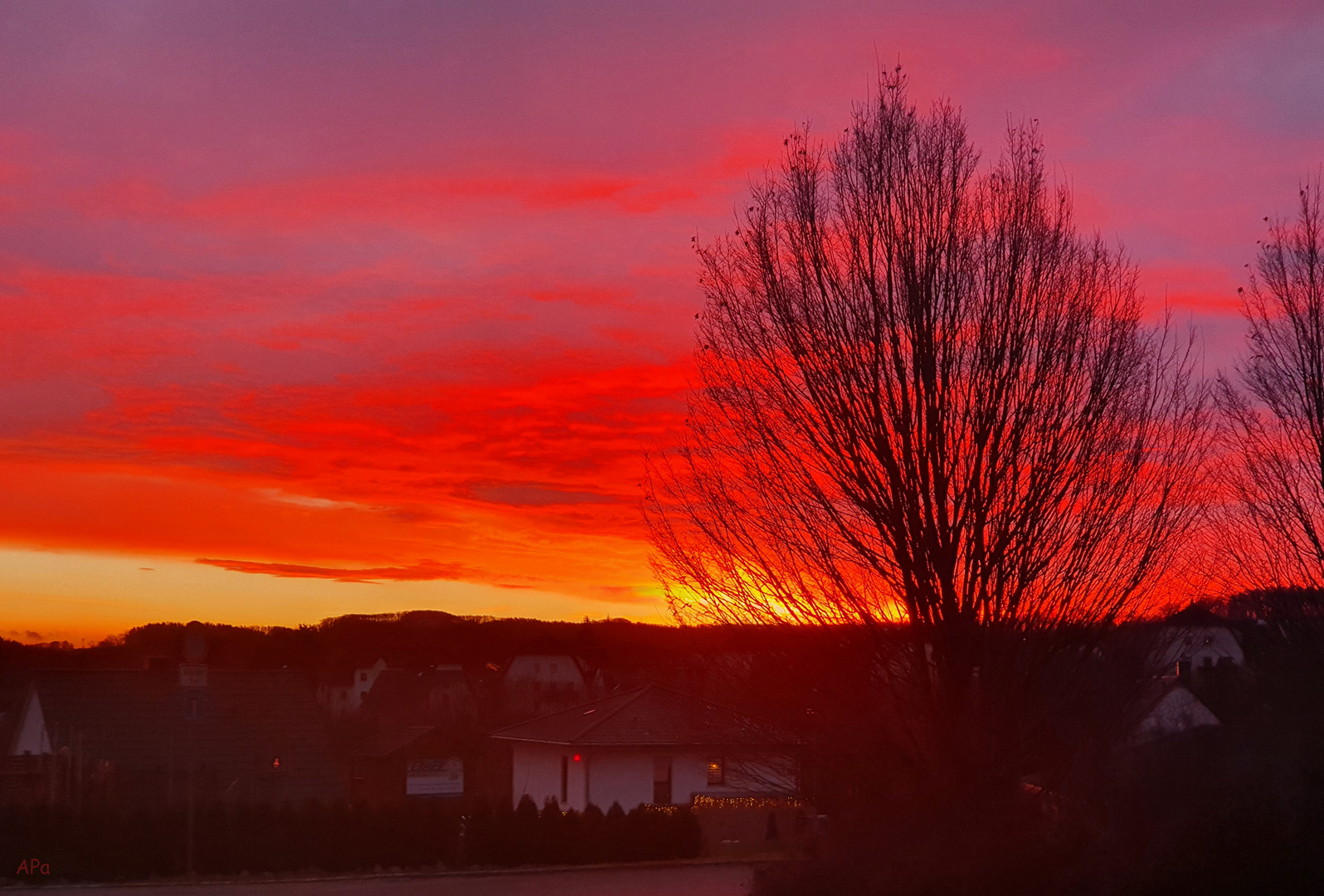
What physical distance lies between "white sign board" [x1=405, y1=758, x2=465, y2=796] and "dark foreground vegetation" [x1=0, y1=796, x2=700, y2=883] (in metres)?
13.6

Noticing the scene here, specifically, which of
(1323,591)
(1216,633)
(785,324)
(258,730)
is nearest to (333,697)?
(258,730)

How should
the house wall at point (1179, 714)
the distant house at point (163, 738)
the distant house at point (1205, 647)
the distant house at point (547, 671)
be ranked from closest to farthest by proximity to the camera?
the distant house at point (1205, 647) → the distant house at point (163, 738) → the house wall at point (1179, 714) → the distant house at point (547, 671)

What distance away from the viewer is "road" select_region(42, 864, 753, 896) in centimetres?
2359

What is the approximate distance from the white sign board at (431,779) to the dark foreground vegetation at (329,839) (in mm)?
13647

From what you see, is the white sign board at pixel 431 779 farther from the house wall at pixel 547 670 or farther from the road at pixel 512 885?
the house wall at pixel 547 670

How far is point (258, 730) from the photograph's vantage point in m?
37.2

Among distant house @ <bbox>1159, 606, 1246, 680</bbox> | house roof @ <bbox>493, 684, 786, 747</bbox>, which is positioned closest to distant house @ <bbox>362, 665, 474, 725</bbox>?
house roof @ <bbox>493, 684, 786, 747</bbox>

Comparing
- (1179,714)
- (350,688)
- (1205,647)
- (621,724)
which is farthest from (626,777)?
(350,688)

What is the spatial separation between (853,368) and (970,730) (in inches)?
142

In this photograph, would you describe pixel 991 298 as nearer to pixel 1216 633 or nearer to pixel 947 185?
pixel 947 185

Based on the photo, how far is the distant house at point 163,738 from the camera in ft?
113

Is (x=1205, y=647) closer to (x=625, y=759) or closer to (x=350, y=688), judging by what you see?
(x=625, y=759)

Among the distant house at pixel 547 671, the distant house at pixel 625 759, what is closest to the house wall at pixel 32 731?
the distant house at pixel 625 759

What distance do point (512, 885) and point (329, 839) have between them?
607 cm
